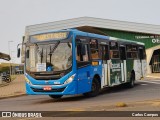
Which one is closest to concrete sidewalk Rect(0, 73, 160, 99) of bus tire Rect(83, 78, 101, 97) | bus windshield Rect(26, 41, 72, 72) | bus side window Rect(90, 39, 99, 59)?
bus windshield Rect(26, 41, 72, 72)

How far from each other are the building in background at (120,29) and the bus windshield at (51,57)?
29938 millimetres

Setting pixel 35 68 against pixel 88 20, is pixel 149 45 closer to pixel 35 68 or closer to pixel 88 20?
pixel 88 20

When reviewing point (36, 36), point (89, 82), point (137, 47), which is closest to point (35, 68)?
point (36, 36)

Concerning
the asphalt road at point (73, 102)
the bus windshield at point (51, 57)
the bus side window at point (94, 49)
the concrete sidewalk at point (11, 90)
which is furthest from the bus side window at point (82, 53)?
the concrete sidewalk at point (11, 90)

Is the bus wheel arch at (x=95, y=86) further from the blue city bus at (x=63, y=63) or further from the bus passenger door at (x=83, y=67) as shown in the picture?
the bus passenger door at (x=83, y=67)

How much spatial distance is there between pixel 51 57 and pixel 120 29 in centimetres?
3605

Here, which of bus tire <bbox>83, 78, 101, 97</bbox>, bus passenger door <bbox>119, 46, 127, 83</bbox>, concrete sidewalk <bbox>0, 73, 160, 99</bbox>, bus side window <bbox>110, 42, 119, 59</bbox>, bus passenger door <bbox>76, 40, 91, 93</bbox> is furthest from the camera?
concrete sidewalk <bbox>0, 73, 160, 99</bbox>

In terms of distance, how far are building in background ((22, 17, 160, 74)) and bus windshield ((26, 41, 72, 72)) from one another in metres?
29.9

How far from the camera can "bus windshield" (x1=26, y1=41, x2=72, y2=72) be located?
1611 cm

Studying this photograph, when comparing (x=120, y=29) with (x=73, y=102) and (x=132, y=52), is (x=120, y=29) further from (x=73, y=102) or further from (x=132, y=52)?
(x=73, y=102)

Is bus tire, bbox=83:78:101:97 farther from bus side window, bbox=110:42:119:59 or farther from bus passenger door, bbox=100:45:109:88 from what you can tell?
bus side window, bbox=110:42:119:59

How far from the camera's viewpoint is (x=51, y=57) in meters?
16.2

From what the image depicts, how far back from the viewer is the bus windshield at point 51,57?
16109 mm

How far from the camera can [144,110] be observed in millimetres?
11562
